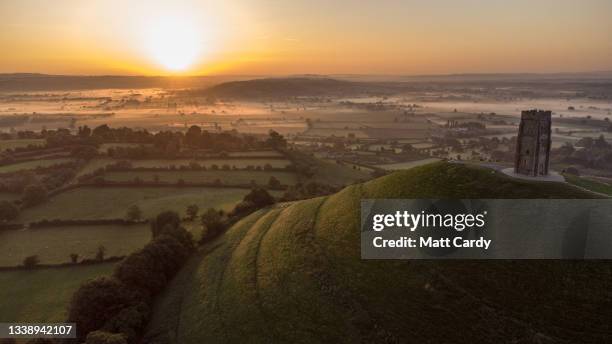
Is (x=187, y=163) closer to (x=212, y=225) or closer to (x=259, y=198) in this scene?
(x=259, y=198)

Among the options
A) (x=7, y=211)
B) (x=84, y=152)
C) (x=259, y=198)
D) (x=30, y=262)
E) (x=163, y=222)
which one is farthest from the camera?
(x=84, y=152)

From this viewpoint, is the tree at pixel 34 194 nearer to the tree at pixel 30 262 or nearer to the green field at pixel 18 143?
the tree at pixel 30 262

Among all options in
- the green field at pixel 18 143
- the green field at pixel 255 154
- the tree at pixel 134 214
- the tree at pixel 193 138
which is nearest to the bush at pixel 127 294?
the tree at pixel 134 214

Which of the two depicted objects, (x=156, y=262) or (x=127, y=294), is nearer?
(x=127, y=294)

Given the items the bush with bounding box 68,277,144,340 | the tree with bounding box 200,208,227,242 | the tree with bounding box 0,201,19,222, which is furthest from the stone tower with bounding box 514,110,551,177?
the tree with bounding box 0,201,19,222

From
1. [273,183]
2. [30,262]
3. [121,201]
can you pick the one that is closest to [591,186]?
[273,183]

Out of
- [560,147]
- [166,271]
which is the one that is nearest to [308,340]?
[166,271]

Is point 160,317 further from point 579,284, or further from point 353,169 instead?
point 353,169

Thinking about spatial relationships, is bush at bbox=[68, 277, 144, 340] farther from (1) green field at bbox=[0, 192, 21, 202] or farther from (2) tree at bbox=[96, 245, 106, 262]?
(1) green field at bbox=[0, 192, 21, 202]
